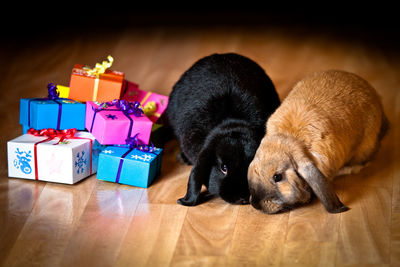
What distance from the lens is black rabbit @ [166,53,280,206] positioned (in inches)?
102

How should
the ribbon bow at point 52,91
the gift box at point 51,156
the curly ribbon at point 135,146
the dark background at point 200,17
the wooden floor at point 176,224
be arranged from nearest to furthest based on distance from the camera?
1. the wooden floor at point 176,224
2. the gift box at point 51,156
3. the curly ribbon at point 135,146
4. the ribbon bow at point 52,91
5. the dark background at point 200,17

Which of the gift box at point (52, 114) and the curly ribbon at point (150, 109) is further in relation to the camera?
the curly ribbon at point (150, 109)

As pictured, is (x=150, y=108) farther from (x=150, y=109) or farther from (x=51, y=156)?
(x=51, y=156)

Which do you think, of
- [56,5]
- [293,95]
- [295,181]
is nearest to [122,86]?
[293,95]

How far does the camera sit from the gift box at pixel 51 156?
107 inches

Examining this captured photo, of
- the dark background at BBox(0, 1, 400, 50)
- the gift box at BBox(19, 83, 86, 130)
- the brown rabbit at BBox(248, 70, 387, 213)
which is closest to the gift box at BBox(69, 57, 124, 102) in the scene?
the gift box at BBox(19, 83, 86, 130)

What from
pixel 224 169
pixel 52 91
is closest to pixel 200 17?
pixel 52 91

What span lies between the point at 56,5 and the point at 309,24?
82.7 inches

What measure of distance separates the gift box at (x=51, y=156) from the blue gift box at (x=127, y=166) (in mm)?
95

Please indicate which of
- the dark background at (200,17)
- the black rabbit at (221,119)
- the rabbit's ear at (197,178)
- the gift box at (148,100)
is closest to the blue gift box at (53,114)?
the gift box at (148,100)

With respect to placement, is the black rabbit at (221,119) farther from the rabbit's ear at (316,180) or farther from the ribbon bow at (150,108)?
the rabbit's ear at (316,180)

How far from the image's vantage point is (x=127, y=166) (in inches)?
109

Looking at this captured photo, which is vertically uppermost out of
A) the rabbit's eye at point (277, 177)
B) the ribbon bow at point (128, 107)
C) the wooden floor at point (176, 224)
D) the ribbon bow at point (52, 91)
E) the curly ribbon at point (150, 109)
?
the rabbit's eye at point (277, 177)

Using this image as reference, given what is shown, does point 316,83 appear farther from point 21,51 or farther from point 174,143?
point 21,51
